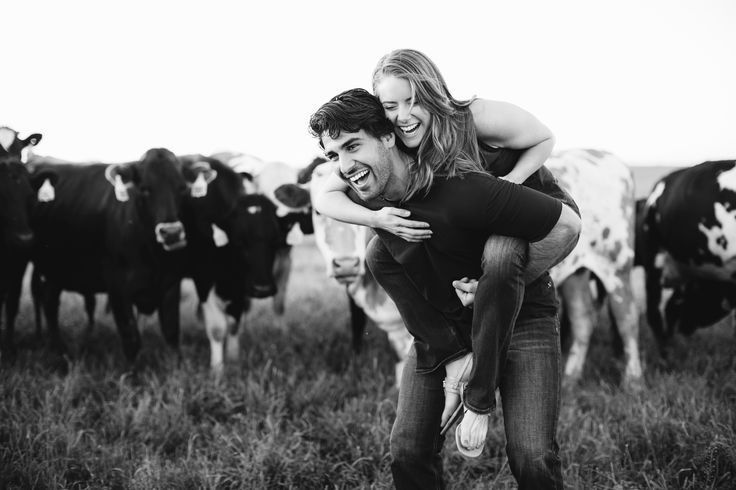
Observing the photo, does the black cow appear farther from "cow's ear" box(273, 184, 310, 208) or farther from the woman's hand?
the woman's hand

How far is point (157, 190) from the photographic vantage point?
5.55 meters

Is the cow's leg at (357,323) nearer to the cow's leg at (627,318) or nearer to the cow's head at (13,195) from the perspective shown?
the cow's leg at (627,318)

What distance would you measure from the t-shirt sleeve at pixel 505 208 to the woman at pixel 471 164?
6 centimetres

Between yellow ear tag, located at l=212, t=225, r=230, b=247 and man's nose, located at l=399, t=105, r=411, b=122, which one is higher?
man's nose, located at l=399, t=105, r=411, b=122

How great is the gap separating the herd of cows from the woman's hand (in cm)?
272

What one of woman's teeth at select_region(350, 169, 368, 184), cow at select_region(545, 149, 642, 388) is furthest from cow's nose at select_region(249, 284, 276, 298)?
woman's teeth at select_region(350, 169, 368, 184)

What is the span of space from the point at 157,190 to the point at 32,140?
1389mm

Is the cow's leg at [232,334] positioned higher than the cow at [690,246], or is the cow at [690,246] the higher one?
the cow at [690,246]

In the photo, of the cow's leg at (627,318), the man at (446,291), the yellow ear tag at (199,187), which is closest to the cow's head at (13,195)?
the yellow ear tag at (199,187)

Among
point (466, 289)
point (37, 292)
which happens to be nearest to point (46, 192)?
point (37, 292)

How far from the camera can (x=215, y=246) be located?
622 centimetres

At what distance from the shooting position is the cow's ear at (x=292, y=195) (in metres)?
6.12

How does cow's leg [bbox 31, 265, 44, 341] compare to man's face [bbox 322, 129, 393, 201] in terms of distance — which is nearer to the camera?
man's face [bbox 322, 129, 393, 201]

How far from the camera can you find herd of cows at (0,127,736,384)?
547cm
